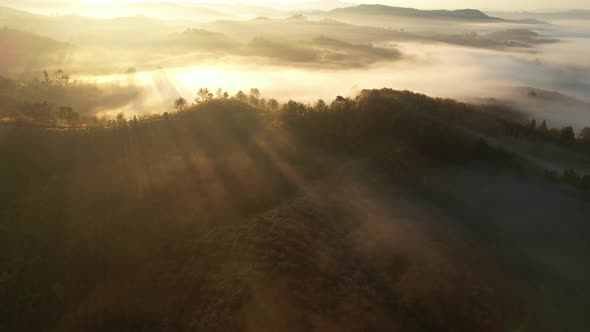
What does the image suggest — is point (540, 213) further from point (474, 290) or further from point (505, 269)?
point (474, 290)

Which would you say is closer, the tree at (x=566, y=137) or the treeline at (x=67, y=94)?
the tree at (x=566, y=137)

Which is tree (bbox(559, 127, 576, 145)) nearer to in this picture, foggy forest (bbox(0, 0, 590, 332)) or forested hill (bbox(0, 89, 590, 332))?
foggy forest (bbox(0, 0, 590, 332))

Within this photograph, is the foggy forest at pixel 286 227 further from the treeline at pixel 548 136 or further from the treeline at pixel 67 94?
the treeline at pixel 67 94

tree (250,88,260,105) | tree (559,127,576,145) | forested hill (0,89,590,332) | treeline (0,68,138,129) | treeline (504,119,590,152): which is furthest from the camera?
treeline (0,68,138,129)

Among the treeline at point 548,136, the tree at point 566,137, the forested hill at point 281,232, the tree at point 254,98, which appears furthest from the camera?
the tree at point 254,98

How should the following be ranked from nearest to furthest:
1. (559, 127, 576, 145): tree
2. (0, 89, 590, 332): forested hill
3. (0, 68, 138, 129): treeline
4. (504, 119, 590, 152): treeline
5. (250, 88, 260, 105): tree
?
1. (0, 89, 590, 332): forested hill
2. (504, 119, 590, 152): treeline
3. (559, 127, 576, 145): tree
4. (250, 88, 260, 105): tree
5. (0, 68, 138, 129): treeline

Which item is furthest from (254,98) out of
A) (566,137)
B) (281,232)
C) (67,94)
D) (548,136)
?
(67,94)

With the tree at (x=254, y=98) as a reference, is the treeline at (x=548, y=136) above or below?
below

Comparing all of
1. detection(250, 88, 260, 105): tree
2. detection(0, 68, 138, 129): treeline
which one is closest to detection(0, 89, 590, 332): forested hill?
detection(250, 88, 260, 105): tree

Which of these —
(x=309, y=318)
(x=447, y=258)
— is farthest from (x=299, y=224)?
(x=447, y=258)

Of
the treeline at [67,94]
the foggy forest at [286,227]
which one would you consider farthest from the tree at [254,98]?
the treeline at [67,94]

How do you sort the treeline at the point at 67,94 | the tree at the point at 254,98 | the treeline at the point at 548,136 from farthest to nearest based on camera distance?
the treeline at the point at 67,94
the tree at the point at 254,98
the treeline at the point at 548,136
